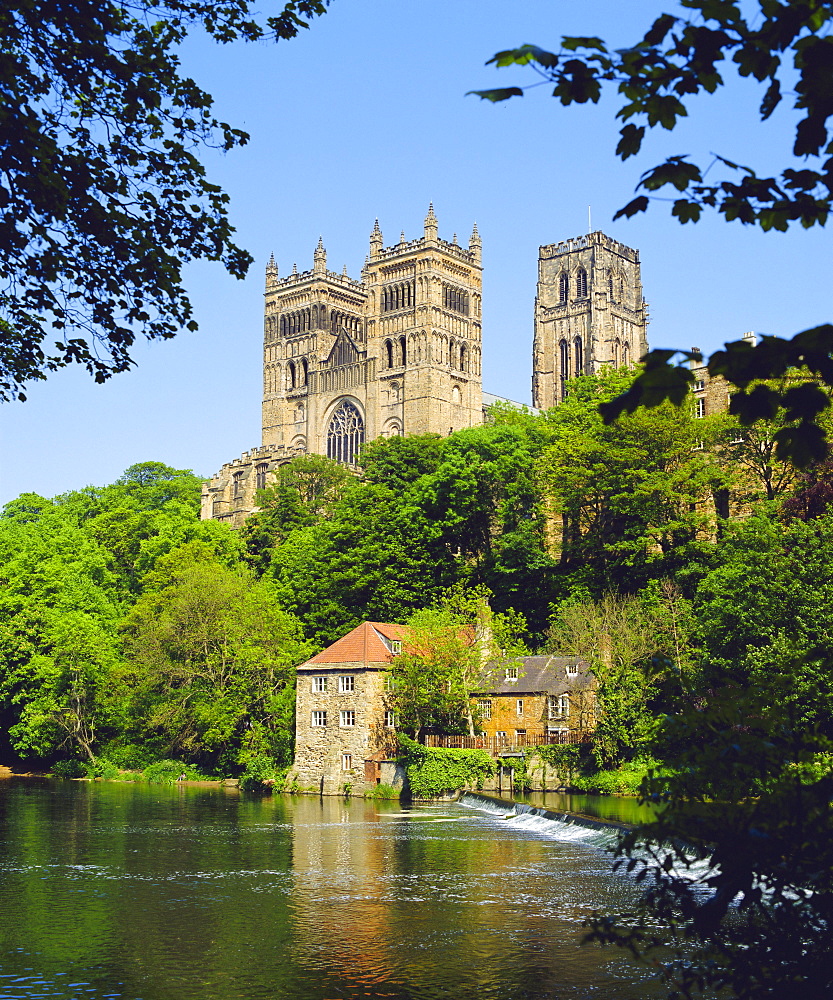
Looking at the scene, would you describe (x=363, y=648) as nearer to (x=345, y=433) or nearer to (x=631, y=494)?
(x=631, y=494)

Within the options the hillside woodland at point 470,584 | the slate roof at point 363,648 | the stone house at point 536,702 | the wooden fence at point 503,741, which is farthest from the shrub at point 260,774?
the stone house at point 536,702

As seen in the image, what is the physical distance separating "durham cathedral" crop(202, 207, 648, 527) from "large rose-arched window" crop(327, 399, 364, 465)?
16 centimetres

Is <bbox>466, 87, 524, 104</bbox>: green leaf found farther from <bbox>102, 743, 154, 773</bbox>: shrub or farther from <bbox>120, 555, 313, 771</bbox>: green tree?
<bbox>102, 743, 154, 773</bbox>: shrub

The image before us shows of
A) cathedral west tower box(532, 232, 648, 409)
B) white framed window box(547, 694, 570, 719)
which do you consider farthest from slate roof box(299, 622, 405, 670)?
cathedral west tower box(532, 232, 648, 409)

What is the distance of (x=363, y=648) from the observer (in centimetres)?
5141

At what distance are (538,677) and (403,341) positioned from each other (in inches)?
3433

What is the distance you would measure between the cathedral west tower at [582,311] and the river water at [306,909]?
114740 mm

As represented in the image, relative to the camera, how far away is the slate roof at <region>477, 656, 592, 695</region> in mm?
48219

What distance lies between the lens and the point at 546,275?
152 meters

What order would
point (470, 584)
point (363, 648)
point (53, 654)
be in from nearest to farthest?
1. point (363, 648)
2. point (53, 654)
3. point (470, 584)

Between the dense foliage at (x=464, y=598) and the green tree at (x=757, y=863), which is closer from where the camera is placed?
the green tree at (x=757, y=863)

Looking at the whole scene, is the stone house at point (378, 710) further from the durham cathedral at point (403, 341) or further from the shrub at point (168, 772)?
the durham cathedral at point (403, 341)

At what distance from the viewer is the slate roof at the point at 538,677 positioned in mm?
48219

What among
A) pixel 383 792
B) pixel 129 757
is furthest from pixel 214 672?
pixel 383 792
